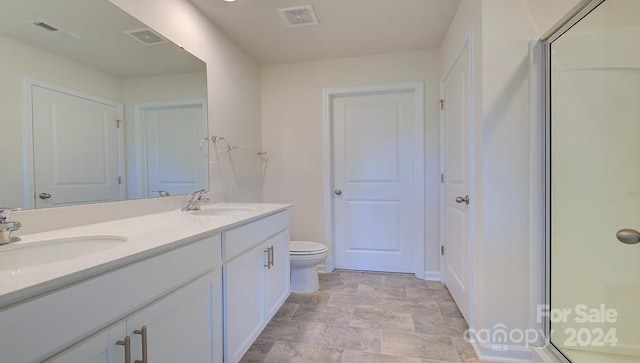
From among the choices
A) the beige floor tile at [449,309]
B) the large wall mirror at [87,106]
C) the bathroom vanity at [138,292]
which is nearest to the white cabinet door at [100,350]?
the bathroom vanity at [138,292]

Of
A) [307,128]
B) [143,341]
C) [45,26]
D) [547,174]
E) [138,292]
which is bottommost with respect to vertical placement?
[143,341]

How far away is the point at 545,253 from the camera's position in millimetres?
1517

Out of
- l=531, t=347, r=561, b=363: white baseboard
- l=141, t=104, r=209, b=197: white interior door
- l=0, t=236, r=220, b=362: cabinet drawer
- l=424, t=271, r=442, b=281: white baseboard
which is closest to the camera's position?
l=0, t=236, r=220, b=362: cabinet drawer

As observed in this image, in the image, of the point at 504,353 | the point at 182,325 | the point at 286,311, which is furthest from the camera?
the point at 286,311

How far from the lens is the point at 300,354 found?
1643 mm

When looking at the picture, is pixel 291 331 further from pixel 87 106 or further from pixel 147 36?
pixel 147 36

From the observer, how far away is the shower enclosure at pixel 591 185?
4.80 ft

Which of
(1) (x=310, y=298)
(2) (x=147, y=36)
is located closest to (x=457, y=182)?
(1) (x=310, y=298)

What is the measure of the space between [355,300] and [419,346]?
0.70 m

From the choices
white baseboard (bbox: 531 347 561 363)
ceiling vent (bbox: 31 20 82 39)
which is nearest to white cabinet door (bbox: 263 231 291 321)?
ceiling vent (bbox: 31 20 82 39)

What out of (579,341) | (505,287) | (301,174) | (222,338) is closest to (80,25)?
(222,338)

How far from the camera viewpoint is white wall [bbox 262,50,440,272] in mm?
2818

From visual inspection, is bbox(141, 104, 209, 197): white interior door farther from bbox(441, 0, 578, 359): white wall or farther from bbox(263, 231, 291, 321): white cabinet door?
bbox(441, 0, 578, 359): white wall

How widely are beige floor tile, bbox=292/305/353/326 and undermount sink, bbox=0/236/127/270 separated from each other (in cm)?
142
